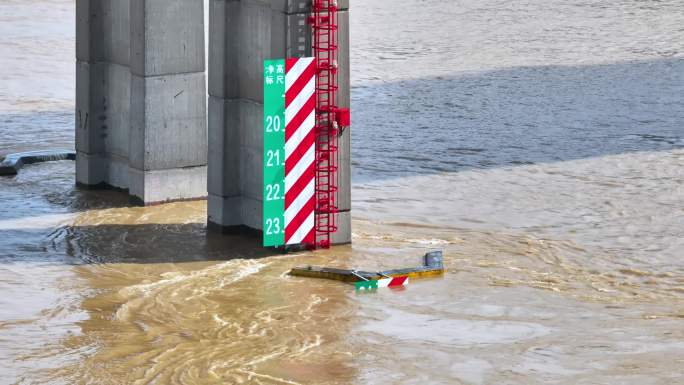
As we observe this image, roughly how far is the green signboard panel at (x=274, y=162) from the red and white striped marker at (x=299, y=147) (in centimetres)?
6

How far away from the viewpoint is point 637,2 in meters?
45.8

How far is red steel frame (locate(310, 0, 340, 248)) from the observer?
61.8ft

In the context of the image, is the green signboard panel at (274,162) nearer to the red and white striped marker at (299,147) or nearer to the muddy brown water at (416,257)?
the red and white striped marker at (299,147)

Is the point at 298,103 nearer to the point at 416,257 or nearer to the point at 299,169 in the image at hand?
the point at 299,169

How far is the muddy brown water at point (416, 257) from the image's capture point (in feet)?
49.7

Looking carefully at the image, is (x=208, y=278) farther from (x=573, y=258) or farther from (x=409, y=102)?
(x=409, y=102)

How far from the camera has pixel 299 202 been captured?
62.6 ft

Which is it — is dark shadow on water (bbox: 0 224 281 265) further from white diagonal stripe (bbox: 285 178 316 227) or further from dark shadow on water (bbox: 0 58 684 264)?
white diagonal stripe (bbox: 285 178 316 227)

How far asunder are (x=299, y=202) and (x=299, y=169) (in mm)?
423

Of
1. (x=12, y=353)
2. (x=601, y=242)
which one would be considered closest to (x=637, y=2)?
(x=601, y=242)

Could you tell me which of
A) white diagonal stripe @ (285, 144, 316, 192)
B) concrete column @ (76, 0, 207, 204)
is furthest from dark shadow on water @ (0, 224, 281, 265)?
concrete column @ (76, 0, 207, 204)

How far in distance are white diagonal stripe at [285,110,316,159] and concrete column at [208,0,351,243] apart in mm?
545

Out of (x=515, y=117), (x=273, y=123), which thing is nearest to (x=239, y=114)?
(x=273, y=123)

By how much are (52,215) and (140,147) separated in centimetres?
162
